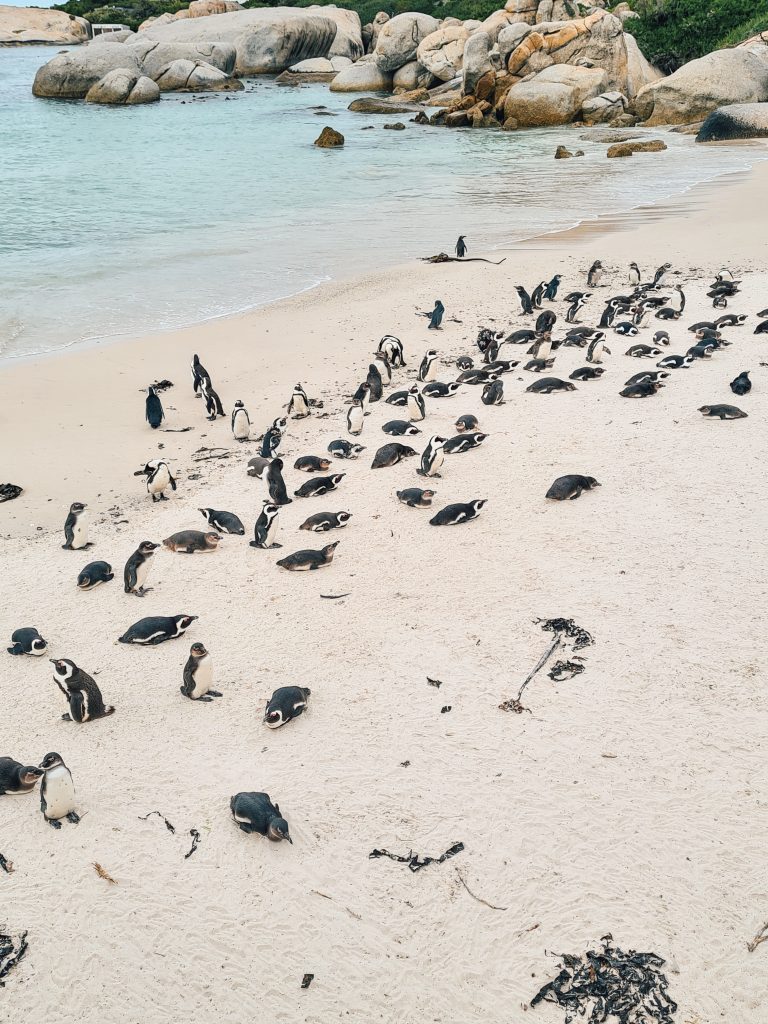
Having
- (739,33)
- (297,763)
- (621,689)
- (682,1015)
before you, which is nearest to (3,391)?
(297,763)

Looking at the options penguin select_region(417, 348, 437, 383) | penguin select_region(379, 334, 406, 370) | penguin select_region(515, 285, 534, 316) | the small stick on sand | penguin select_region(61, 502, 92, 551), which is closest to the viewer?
the small stick on sand

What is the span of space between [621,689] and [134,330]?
1082 cm

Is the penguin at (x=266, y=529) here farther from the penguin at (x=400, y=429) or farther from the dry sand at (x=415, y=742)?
the penguin at (x=400, y=429)

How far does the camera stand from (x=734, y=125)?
101ft

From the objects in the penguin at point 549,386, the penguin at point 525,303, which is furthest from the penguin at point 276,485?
the penguin at point 525,303

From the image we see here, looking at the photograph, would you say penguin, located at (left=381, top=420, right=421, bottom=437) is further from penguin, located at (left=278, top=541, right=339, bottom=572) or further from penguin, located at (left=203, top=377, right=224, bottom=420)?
penguin, located at (left=278, top=541, right=339, bottom=572)

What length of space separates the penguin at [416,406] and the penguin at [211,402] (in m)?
2.28

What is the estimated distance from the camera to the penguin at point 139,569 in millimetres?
6497

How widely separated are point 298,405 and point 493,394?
7.14ft

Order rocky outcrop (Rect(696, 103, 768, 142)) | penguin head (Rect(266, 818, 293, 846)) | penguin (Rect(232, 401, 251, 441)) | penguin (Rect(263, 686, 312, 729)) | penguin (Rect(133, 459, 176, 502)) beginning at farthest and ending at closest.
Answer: rocky outcrop (Rect(696, 103, 768, 142)) → penguin (Rect(232, 401, 251, 441)) → penguin (Rect(133, 459, 176, 502)) → penguin (Rect(263, 686, 312, 729)) → penguin head (Rect(266, 818, 293, 846))

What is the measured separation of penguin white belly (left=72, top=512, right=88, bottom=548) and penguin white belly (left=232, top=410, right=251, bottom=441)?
2535 millimetres

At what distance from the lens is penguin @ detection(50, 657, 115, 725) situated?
514 centimetres

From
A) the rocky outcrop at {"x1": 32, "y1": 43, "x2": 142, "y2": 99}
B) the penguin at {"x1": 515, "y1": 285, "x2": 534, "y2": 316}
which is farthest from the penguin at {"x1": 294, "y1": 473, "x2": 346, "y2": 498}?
the rocky outcrop at {"x1": 32, "y1": 43, "x2": 142, "y2": 99}

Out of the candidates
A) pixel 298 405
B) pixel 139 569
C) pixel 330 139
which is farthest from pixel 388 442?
pixel 330 139
